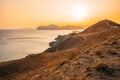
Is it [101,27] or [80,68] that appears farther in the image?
[101,27]

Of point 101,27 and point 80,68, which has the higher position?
point 101,27

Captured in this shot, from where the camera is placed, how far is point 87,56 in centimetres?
1858

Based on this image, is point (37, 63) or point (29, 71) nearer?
point (29, 71)

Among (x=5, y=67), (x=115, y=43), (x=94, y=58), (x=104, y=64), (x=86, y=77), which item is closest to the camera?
(x=86, y=77)

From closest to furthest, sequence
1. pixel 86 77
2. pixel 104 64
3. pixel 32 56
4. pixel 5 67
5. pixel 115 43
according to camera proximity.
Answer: pixel 86 77 → pixel 104 64 → pixel 115 43 → pixel 5 67 → pixel 32 56

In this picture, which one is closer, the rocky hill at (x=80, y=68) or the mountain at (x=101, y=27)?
the rocky hill at (x=80, y=68)

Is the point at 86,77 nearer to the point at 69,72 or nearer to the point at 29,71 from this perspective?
the point at 69,72

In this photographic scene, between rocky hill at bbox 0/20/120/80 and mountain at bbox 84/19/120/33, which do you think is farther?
mountain at bbox 84/19/120/33

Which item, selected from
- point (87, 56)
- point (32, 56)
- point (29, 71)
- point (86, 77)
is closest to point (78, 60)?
point (87, 56)

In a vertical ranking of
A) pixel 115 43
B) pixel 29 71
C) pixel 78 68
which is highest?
pixel 115 43

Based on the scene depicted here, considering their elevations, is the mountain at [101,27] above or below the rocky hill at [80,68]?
above

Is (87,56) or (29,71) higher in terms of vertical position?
(87,56)

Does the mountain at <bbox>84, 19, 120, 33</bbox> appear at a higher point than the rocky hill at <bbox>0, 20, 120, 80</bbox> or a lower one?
higher

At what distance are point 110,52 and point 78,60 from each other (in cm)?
338
